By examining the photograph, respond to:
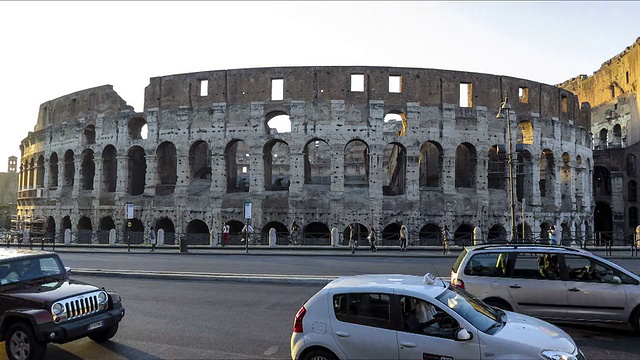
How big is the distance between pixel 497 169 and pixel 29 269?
30.2m

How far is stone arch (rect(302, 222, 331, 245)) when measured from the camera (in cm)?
2508

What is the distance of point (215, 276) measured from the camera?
1258 centimetres

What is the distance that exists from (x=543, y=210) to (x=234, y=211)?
22268 millimetres

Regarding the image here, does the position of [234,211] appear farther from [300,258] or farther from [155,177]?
[300,258]


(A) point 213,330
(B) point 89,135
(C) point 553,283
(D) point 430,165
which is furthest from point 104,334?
(B) point 89,135

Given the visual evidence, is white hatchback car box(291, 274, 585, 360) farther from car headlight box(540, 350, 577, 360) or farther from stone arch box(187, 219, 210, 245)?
stone arch box(187, 219, 210, 245)

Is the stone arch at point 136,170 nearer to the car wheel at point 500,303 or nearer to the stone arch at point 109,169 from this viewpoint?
the stone arch at point 109,169

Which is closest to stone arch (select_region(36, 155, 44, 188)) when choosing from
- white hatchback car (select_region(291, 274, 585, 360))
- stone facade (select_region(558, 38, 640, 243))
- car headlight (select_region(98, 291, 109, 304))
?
car headlight (select_region(98, 291, 109, 304))

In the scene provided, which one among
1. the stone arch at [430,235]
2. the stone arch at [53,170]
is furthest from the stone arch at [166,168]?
the stone arch at [430,235]

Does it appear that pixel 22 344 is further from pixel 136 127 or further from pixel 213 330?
pixel 136 127

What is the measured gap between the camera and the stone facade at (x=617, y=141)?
1469 inches

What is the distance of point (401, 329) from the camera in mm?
4422

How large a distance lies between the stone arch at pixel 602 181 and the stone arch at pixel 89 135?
151 ft

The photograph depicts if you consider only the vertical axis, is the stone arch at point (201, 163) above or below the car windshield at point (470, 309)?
above
